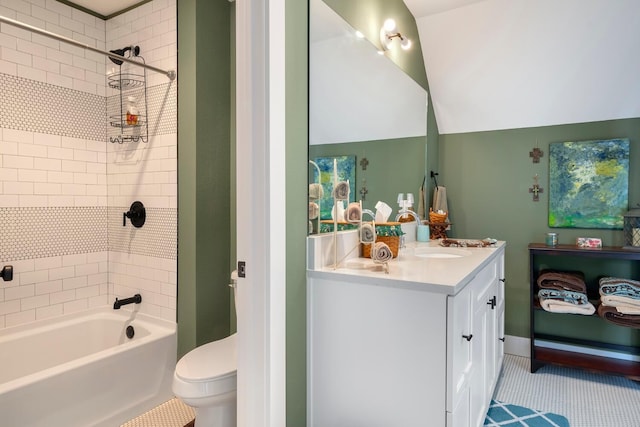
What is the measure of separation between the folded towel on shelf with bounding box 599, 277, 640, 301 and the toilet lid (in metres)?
2.50

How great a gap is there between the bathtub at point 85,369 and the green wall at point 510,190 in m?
2.53

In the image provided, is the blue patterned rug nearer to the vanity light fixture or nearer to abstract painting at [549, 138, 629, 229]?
abstract painting at [549, 138, 629, 229]

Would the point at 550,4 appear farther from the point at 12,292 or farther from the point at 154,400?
the point at 12,292

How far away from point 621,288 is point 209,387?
2688 millimetres

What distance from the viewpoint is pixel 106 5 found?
267 centimetres

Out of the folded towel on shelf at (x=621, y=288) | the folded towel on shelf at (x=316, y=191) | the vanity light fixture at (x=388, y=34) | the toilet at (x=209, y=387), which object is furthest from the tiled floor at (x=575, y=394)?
the vanity light fixture at (x=388, y=34)

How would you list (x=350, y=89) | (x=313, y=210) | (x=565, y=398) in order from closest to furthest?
(x=313, y=210), (x=350, y=89), (x=565, y=398)

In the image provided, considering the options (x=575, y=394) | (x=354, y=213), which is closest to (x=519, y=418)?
(x=575, y=394)

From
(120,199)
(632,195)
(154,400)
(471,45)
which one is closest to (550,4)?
(471,45)

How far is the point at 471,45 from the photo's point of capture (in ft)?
9.25

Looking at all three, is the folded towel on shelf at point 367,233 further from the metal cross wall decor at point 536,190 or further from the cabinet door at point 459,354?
the metal cross wall decor at point 536,190

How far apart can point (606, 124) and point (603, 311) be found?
4.44 ft

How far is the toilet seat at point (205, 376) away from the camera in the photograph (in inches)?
68.1

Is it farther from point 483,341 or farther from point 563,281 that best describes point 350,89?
point 563,281
